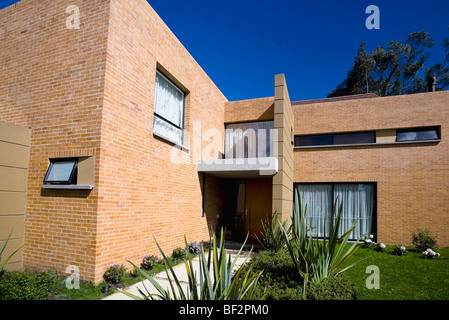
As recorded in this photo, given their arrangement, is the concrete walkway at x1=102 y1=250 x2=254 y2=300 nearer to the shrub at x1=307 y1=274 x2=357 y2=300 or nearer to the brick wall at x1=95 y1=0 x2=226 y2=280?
the brick wall at x1=95 y1=0 x2=226 y2=280

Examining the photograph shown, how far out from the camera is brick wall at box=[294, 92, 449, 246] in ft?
30.7

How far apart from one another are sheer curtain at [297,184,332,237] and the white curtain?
240cm

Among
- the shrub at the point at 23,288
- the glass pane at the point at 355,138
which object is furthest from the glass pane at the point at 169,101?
the glass pane at the point at 355,138

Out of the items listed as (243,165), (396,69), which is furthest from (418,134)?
(396,69)

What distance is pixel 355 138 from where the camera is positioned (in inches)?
413

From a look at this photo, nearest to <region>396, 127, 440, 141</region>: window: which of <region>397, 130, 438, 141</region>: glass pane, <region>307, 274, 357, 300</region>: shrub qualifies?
<region>397, 130, 438, 141</region>: glass pane

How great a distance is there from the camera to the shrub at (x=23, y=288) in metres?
3.49

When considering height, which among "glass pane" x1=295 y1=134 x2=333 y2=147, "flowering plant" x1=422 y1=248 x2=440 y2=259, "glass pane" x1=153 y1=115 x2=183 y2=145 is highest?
"glass pane" x1=295 y1=134 x2=333 y2=147

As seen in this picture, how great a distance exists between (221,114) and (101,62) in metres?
6.33

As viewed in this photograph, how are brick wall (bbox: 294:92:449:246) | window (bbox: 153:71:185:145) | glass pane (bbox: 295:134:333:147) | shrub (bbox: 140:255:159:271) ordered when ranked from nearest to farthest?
shrub (bbox: 140:255:159:271)
window (bbox: 153:71:185:145)
brick wall (bbox: 294:92:449:246)
glass pane (bbox: 295:134:333:147)

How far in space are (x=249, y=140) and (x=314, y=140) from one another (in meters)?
2.80

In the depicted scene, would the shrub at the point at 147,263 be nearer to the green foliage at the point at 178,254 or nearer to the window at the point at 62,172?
the green foliage at the point at 178,254

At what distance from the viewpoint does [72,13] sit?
17.6ft
